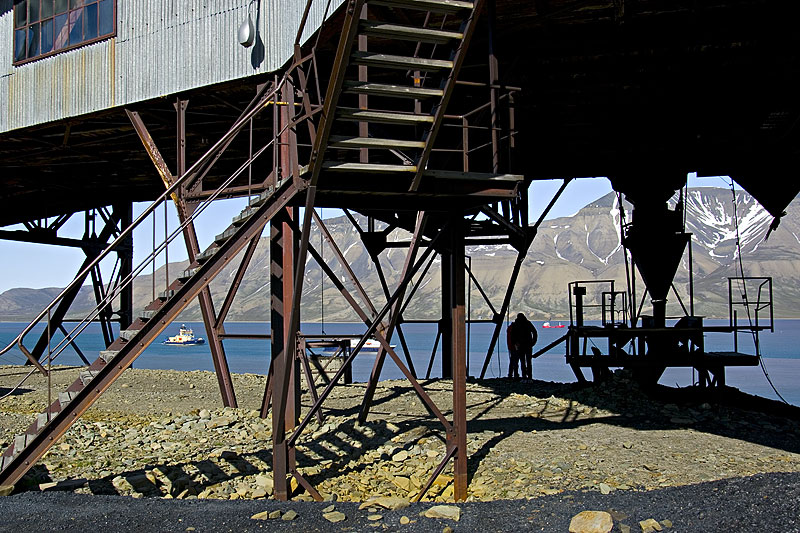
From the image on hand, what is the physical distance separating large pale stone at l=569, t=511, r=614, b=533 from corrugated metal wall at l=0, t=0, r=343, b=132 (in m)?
9.65

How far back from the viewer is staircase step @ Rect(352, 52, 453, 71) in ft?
28.3

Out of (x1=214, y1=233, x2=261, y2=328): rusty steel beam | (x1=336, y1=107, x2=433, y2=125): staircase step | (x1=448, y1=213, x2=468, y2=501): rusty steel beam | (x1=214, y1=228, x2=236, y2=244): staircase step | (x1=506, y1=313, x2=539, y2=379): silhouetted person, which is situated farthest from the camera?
(x1=506, y1=313, x2=539, y2=379): silhouetted person

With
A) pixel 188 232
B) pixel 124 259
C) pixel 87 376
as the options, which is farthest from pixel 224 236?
pixel 124 259

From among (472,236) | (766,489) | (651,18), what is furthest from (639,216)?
(766,489)

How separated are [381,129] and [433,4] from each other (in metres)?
8.80

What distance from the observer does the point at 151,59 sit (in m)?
16.5

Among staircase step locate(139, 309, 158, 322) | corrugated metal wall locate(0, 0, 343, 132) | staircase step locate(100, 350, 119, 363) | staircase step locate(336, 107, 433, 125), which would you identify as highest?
corrugated metal wall locate(0, 0, 343, 132)

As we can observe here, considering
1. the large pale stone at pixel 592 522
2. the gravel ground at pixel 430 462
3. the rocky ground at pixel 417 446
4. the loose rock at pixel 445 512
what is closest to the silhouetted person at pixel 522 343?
the gravel ground at pixel 430 462

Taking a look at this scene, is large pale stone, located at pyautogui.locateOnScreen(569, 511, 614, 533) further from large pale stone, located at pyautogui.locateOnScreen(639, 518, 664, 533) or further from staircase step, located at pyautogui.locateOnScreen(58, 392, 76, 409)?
staircase step, located at pyautogui.locateOnScreen(58, 392, 76, 409)

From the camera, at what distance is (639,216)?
21.5 m

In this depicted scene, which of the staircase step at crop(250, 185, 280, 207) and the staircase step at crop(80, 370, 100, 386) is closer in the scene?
the staircase step at crop(80, 370, 100, 386)

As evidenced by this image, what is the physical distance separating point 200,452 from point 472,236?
11.9 metres

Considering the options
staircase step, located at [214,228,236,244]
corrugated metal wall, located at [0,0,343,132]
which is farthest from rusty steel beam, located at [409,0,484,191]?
corrugated metal wall, located at [0,0,343,132]

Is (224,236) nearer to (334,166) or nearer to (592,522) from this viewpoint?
(334,166)
